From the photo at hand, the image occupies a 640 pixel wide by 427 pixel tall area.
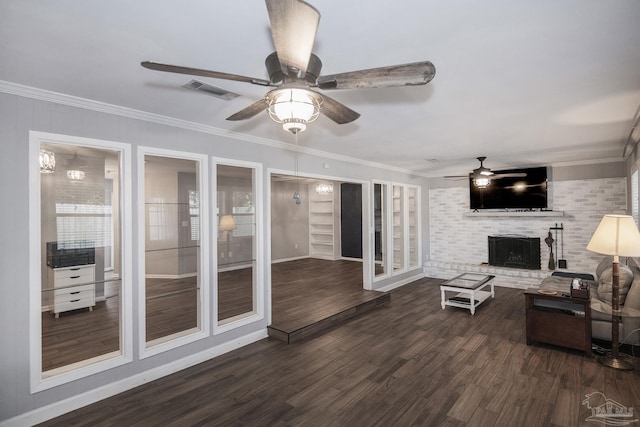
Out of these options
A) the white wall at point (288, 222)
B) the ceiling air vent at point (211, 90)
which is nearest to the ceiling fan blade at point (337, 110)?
the ceiling air vent at point (211, 90)

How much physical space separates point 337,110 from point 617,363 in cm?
394

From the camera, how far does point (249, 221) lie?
4430mm

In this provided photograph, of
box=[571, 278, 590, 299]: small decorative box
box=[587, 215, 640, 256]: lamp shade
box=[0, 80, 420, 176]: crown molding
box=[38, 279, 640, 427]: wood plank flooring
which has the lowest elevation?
box=[38, 279, 640, 427]: wood plank flooring

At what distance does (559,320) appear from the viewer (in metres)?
3.75

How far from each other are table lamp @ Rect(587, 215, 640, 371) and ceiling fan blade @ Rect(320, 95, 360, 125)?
123 inches

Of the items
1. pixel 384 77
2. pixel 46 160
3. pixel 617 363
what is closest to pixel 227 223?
pixel 46 160

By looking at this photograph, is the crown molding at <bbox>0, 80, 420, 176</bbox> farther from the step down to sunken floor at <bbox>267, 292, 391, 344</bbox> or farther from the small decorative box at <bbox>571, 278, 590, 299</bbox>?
the small decorative box at <bbox>571, 278, 590, 299</bbox>

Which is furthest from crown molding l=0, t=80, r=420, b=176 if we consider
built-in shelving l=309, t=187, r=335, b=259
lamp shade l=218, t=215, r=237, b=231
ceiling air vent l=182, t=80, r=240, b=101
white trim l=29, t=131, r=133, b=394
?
built-in shelving l=309, t=187, r=335, b=259

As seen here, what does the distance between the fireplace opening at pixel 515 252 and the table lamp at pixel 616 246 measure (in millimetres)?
3668

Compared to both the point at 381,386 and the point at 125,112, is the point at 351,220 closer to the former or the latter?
the point at 381,386

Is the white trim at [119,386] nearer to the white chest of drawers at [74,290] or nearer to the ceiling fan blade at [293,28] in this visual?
the white chest of drawers at [74,290]

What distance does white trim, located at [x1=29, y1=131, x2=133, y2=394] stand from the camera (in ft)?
8.32

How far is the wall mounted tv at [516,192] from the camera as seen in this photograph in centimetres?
663

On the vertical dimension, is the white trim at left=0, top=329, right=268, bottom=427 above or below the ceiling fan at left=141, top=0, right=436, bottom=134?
below
